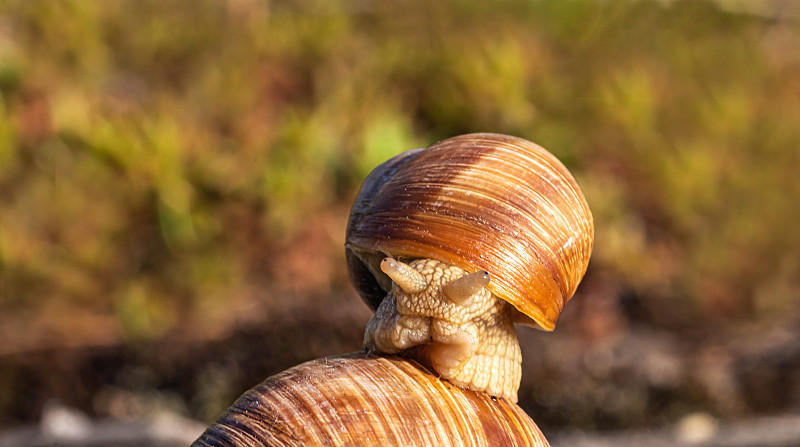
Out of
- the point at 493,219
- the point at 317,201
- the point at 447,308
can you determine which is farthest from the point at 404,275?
the point at 317,201

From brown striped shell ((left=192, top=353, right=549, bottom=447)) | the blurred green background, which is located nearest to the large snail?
brown striped shell ((left=192, top=353, right=549, bottom=447))

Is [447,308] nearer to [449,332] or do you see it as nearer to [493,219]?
[449,332]

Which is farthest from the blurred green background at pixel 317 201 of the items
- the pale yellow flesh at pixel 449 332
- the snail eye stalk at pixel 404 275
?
the snail eye stalk at pixel 404 275

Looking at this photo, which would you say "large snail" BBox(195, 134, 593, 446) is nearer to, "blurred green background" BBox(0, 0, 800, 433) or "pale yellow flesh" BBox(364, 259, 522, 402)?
"pale yellow flesh" BBox(364, 259, 522, 402)

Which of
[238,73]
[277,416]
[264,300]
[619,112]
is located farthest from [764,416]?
[238,73]

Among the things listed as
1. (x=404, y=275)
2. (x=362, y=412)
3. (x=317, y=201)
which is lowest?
(x=362, y=412)
